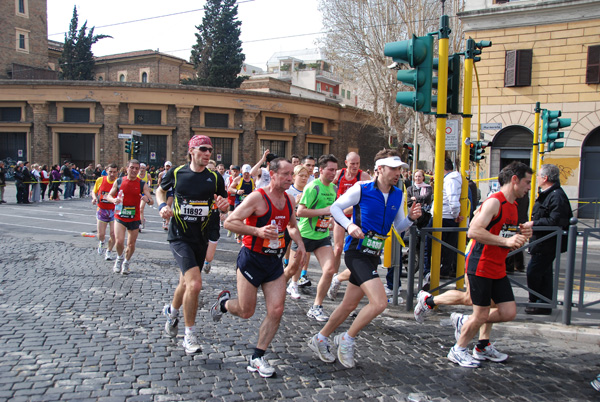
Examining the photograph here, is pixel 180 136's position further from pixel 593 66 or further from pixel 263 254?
pixel 263 254

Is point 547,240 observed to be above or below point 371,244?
below

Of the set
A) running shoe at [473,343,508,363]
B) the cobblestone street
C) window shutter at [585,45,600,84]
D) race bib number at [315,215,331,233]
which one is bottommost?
the cobblestone street

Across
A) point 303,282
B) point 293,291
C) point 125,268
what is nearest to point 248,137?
point 125,268

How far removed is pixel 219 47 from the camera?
43.6m

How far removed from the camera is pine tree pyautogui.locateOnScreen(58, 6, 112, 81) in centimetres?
4853

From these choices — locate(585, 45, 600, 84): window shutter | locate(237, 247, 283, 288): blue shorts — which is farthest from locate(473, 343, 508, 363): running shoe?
locate(585, 45, 600, 84): window shutter

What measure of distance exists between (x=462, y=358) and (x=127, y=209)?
6.06m

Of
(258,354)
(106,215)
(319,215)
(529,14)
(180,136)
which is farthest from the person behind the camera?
(180,136)

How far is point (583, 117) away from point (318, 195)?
18.9 meters

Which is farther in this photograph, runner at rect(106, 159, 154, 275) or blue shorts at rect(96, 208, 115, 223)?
blue shorts at rect(96, 208, 115, 223)

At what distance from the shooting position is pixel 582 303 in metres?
6.11

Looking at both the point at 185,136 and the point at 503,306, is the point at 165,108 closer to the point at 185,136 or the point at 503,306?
the point at 185,136

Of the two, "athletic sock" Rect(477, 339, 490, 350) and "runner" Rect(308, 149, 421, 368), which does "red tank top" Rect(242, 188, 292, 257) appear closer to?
"runner" Rect(308, 149, 421, 368)

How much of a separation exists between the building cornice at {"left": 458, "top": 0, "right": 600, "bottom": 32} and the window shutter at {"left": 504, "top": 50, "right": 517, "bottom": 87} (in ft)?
4.14
